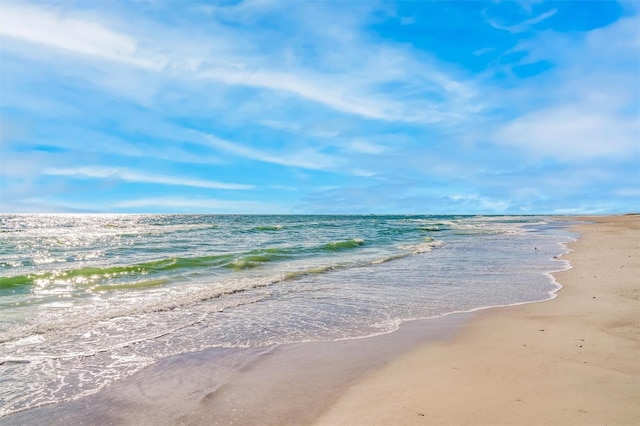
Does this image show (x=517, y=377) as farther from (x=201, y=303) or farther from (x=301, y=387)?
(x=201, y=303)

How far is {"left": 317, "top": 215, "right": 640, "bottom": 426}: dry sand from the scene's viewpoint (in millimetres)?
3549

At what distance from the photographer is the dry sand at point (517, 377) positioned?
3.55 meters

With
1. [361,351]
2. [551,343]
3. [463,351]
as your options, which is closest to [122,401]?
[361,351]

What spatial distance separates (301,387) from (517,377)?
2336 mm

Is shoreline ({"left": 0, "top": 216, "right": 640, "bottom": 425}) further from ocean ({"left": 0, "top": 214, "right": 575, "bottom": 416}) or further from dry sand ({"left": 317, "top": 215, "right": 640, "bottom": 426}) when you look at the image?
ocean ({"left": 0, "top": 214, "right": 575, "bottom": 416})

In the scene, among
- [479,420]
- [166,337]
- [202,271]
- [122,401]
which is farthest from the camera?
[202,271]

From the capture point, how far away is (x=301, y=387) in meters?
4.40

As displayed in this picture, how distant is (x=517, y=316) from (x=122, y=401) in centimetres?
639

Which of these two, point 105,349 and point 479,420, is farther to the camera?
point 105,349

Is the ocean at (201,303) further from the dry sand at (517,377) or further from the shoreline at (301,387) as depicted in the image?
the dry sand at (517,377)

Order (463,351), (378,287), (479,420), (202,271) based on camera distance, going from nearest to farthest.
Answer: (479,420)
(463,351)
(378,287)
(202,271)

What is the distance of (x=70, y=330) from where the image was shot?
276 inches

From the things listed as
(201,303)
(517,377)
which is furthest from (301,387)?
(201,303)

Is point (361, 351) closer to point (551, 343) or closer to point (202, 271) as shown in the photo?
point (551, 343)
